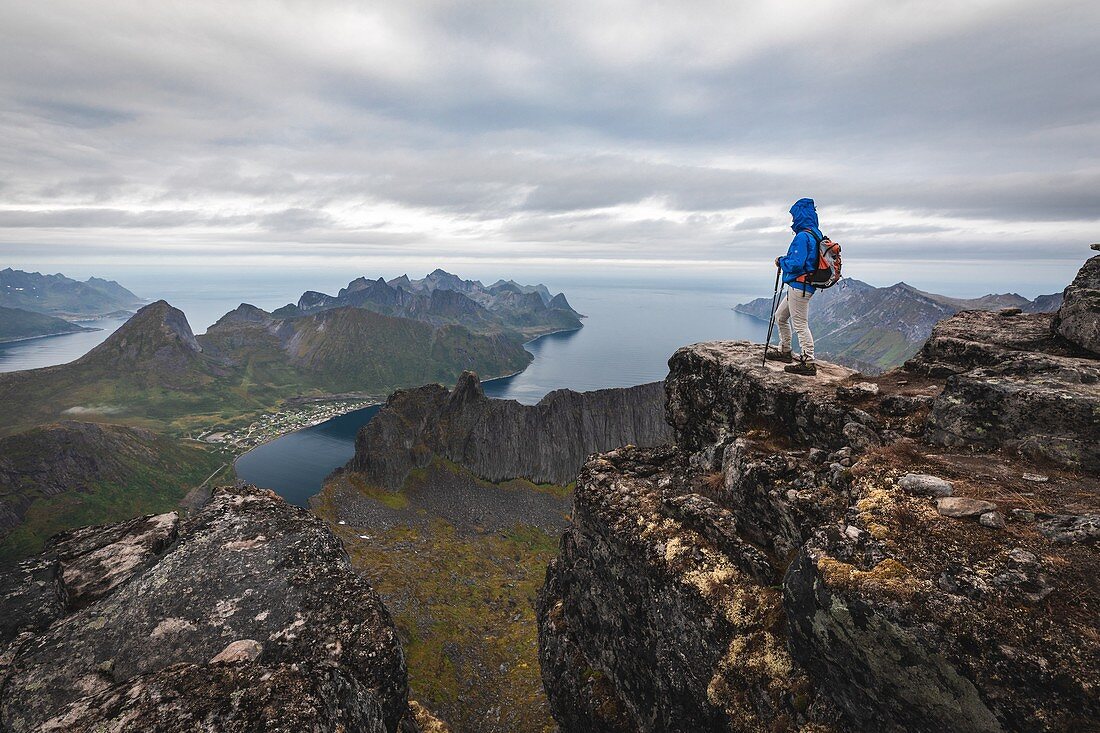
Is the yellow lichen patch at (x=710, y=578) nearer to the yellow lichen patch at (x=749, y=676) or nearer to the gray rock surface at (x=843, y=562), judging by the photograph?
the gray rock surface at (x=843, y=562)

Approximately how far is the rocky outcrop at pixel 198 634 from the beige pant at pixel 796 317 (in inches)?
801

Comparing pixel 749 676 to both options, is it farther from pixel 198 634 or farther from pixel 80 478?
pixel 80 478

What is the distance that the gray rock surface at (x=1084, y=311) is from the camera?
1502 centimetres

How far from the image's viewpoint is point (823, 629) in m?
10.2

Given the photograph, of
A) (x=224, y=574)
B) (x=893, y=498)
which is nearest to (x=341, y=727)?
(x=224, y=574)

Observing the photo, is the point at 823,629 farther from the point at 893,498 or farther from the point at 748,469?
the point at 748,469

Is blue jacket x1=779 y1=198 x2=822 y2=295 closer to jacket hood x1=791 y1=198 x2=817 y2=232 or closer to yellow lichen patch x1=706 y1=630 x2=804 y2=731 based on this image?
jacket hood x1=791 y1=198 x2=817 y2=232

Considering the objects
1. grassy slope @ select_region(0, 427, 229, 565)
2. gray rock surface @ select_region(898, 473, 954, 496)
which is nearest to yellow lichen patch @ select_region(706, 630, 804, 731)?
gray rock surface @ select_region(898, 473, 954, 496)

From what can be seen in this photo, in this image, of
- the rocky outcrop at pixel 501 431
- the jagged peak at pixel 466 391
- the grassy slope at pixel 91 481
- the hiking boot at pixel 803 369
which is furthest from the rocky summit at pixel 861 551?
the grassy slope at pixel 91 481

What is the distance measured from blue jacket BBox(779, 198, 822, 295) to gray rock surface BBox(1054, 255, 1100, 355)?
8131mm

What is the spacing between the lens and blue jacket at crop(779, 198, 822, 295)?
1761cm

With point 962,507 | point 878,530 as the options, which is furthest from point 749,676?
point 962,507

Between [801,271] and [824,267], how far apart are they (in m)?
0.77

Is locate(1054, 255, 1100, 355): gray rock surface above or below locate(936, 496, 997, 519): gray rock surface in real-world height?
above
